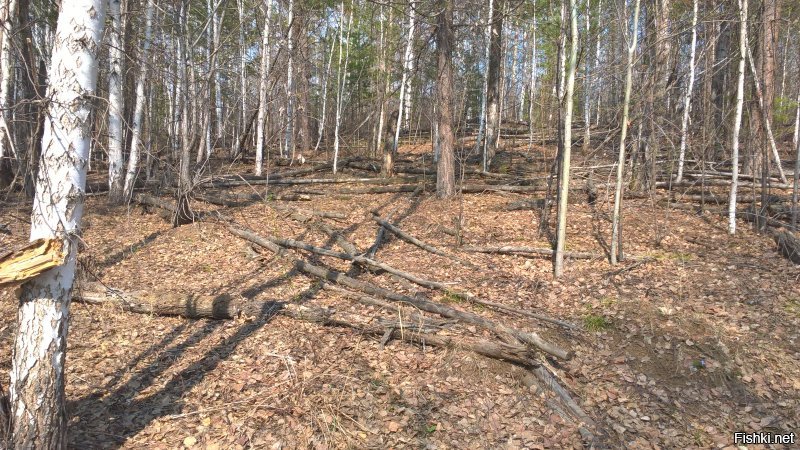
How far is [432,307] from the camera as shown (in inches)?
243

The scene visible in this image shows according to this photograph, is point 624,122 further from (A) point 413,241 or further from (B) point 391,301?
(B) point 391,301

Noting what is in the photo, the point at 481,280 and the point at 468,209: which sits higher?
the point at 468,209

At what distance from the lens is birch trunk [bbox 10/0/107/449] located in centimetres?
308

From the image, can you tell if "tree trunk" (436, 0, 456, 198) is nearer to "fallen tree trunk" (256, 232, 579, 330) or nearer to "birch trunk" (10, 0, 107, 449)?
"fallen tree trunk" (256, 232, 579, 330)

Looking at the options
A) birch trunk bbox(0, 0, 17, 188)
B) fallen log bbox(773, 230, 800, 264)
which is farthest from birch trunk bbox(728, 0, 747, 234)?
birch trunk bbox(0, 0, 17, 188)

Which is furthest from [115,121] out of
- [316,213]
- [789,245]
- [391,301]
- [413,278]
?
[789,245]

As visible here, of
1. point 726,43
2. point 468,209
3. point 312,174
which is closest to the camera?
point 468,209

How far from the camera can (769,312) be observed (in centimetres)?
609

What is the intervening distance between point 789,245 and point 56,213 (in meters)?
9.78

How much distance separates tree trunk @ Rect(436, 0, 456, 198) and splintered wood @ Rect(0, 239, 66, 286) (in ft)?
30.4

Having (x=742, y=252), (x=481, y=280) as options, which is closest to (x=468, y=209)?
(x=481, y=280)

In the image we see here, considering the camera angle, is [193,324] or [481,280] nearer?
[193,324]

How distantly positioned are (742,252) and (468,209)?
535 cm

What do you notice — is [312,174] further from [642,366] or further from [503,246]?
[642,366]
